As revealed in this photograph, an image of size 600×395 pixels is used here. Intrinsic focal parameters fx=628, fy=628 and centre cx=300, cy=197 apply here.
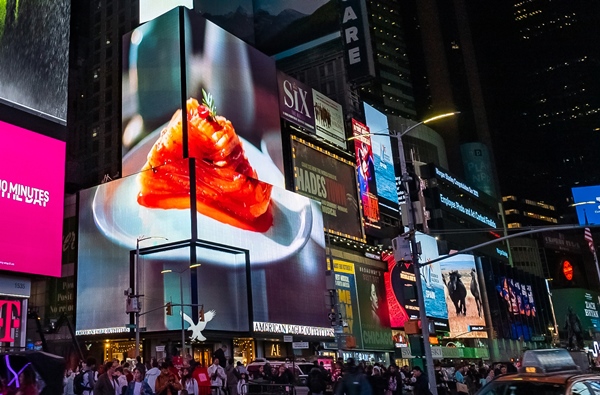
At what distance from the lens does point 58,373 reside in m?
8.21

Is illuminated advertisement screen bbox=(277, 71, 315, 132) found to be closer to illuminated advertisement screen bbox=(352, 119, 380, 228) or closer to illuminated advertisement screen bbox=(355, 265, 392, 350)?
illuminated advertisement screen bbox=(352, 119, 380, 228)

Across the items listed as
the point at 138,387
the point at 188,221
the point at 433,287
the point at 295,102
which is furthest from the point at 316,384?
the point at 433,287

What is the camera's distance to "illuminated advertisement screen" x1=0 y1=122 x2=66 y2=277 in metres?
25.6

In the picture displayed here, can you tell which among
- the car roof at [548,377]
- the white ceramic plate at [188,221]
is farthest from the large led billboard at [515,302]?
the car roof at [548,377]

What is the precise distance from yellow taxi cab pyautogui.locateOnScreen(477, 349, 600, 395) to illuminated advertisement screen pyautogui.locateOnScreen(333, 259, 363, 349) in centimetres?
6100

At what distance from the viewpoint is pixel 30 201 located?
26625 mm

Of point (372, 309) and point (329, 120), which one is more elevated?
point (329, 120)

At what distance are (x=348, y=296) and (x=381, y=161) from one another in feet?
81.1

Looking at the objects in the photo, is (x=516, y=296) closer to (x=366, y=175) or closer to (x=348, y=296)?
(x=366, y=175)

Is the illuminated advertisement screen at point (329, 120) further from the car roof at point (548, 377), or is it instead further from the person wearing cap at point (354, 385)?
the car roof at point (548, 377)

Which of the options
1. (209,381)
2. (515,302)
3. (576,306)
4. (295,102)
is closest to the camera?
(209,381)

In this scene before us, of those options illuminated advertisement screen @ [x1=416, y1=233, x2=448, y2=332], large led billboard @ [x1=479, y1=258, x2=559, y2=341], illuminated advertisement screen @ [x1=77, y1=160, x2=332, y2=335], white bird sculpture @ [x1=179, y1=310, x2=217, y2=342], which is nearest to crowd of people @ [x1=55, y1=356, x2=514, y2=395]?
white bird sculpture @ [x1=179, y1=310, x2=217, y2=342]

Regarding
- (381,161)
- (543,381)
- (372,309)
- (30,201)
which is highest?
(381,161)

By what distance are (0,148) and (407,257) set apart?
1721 cm
